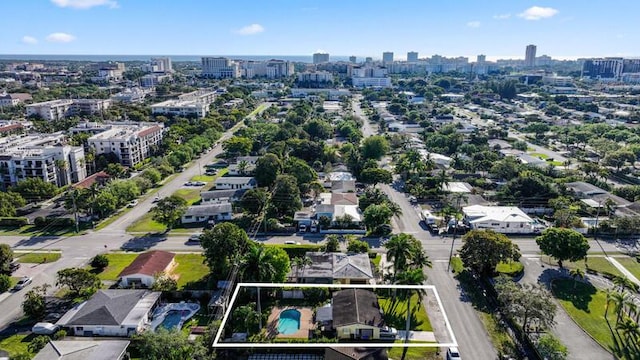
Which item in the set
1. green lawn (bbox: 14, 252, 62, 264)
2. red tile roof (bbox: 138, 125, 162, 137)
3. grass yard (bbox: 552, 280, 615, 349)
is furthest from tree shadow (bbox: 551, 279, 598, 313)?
red tile roof (bbox: 138, 125, 162, 137)

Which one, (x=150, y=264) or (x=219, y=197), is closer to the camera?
(x=150, y=264)

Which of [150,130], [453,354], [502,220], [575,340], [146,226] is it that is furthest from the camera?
[150,130]

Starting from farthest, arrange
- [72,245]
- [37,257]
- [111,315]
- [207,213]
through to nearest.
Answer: [207,213]
[72,245]
[37,257]
[111,315]

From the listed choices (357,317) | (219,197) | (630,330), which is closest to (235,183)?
(219,197)

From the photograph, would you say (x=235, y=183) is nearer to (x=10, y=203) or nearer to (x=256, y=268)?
(x=10, y=203)

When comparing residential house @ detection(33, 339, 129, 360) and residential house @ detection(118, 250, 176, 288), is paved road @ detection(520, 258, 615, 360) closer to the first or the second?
residential house @ detection(33, 339, 129, 360)

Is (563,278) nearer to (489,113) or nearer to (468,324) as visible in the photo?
(468,324)
